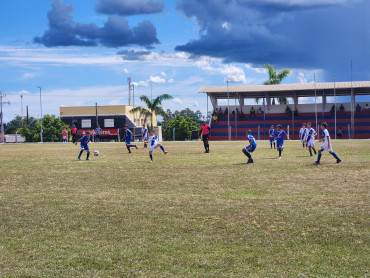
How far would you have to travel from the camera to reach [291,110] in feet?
235

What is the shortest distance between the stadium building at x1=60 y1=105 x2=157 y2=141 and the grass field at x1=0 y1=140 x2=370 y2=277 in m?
81.2

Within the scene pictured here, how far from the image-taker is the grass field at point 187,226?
7141 mm

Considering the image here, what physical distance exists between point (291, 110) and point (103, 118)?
141 ft

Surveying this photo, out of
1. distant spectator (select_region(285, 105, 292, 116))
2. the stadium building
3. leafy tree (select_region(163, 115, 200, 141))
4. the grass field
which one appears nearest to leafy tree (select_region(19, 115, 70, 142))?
the stadium building

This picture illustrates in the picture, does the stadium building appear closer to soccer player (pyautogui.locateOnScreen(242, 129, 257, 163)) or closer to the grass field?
soccer player (pyautogui.locateOnScreen(242, 129, 257, 163))

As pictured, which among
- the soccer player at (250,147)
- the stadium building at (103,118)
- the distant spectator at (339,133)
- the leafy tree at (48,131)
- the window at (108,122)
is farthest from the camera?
the window at (108,122)

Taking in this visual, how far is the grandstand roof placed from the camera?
222 feet

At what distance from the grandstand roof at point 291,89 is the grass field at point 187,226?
52478 millimetres

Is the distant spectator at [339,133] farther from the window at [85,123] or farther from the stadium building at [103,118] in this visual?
the window at [85,123]

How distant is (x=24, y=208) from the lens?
38.8 feet

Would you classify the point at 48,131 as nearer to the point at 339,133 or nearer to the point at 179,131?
the point at 179,131

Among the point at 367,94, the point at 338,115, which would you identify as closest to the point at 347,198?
the point at 338,115

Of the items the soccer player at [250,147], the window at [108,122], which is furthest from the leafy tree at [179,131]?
the soccer player at [250,147]

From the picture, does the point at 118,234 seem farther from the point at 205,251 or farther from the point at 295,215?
the point at 295,215
